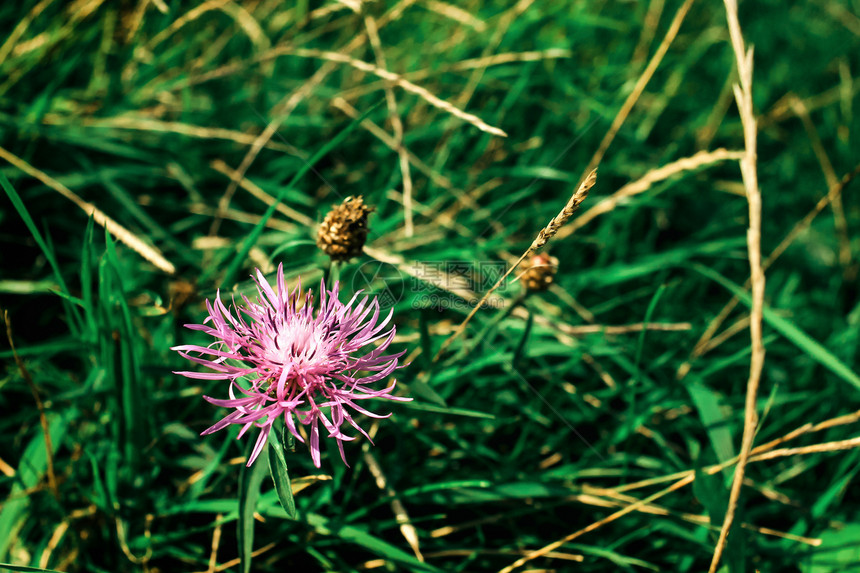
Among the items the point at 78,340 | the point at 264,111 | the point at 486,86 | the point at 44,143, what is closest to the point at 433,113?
the point at 486,86

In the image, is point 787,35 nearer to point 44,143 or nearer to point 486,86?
point 486,86

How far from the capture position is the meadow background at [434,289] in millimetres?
1265

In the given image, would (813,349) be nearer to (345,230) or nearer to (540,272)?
(540,272)

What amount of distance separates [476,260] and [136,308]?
0.96m

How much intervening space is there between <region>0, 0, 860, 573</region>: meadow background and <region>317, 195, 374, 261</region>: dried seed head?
0.54 ft

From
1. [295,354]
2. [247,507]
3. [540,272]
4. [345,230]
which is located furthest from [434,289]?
[247,507]

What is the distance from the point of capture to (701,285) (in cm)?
200

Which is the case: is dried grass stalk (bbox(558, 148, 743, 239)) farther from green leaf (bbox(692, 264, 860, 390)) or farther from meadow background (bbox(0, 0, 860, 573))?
green leaf (bbox(692, 264, 860, 390))

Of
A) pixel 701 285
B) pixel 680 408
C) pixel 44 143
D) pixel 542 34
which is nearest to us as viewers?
pixel 680 408

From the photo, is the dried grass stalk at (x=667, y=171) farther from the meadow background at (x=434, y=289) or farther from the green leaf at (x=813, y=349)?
the green leaf at (x=813, y=349)

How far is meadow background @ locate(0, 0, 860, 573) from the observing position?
126 centimetres

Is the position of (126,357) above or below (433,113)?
below

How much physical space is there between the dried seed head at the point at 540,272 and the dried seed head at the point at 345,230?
1.31 feet

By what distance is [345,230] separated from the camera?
3.63 ft
